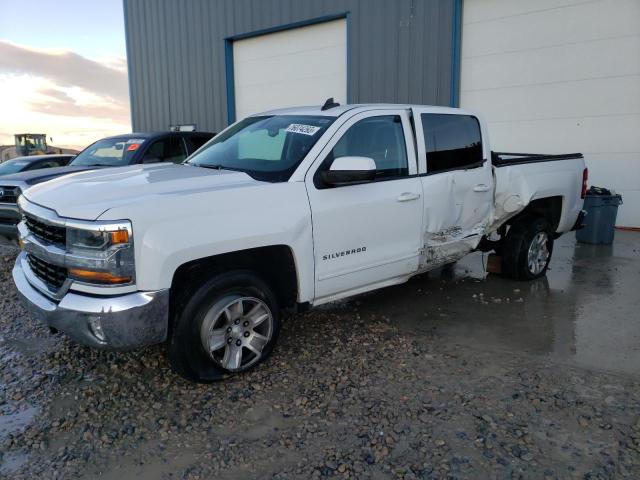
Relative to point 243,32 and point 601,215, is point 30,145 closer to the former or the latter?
point 243,32

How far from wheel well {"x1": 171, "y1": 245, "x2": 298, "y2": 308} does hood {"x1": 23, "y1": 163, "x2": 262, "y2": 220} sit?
0.47m

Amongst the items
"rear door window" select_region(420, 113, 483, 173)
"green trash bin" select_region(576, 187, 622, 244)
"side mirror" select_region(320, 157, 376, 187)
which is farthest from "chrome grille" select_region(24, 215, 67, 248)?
"green trash bin" select_region(576, 187, 622, 244)

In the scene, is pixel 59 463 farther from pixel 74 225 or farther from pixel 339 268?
pixel 339 268

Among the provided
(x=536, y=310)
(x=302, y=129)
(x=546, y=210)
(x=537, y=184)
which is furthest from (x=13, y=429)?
(x=546, y=210)

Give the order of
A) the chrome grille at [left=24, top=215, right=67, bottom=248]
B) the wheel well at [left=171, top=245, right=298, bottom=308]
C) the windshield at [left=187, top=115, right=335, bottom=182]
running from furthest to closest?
the windshield at [left=187, top=115, right=335, bottom=182], the wheel well at [left=171, top=245, right=298, bottom=308], the chrome grille at [left=24, top=215, right=67, bottom=248]

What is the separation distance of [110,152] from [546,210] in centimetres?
625

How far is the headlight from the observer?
9.81 ft

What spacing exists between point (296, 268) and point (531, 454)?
186 centimetres

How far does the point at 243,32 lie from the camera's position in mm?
13844

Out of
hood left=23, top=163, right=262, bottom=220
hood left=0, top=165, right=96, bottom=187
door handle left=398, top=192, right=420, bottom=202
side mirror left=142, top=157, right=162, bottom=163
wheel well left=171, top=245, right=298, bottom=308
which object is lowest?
wheel well left=171, top=245, right=298, bottom=308

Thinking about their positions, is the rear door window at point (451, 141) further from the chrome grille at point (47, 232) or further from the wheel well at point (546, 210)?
the chrome grille at point (47, 232)

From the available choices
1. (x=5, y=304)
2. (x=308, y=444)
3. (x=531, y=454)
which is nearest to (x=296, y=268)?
(x=308, y=444)

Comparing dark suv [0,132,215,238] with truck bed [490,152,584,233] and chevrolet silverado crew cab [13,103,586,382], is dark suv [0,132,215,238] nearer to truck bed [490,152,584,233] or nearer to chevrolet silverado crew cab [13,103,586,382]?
chevrolet silverado crew cab [13,103,586,382]

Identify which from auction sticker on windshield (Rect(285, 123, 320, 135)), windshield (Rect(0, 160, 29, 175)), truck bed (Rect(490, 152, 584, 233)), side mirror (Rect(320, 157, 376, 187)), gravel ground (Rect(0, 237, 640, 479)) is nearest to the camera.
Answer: gravel ground (Rect(0, 237, 640, 479))
